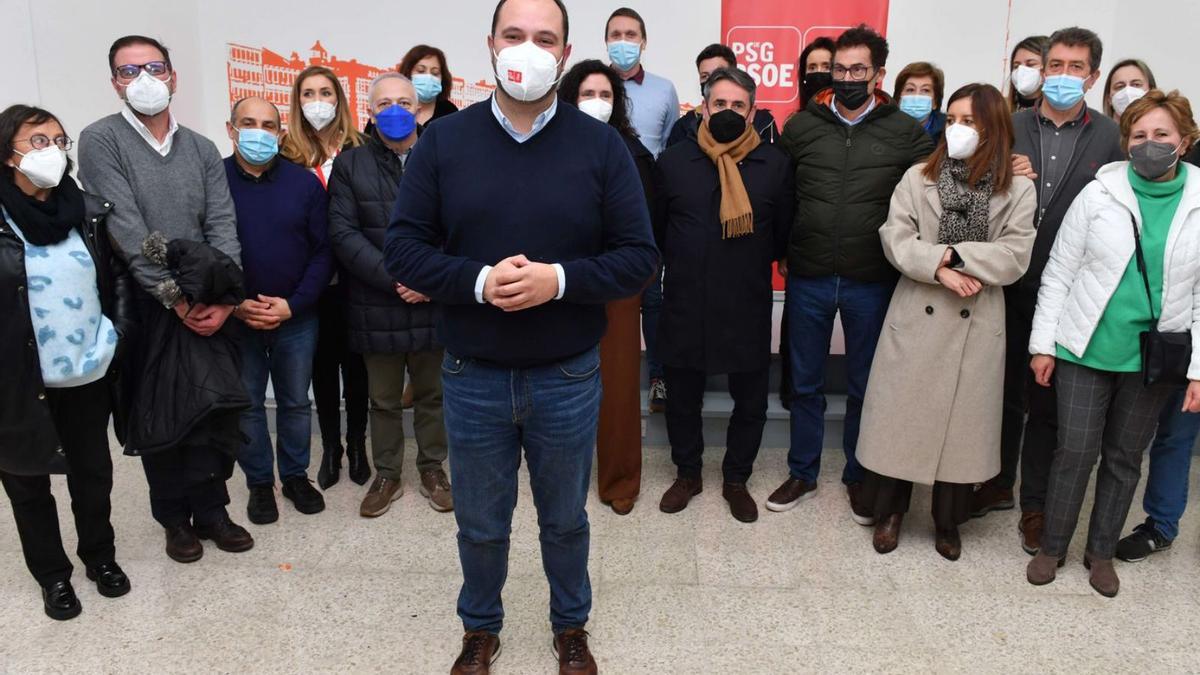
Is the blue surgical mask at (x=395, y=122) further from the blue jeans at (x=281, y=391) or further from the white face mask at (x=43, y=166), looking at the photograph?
the white face mask at (x=43, y=166)

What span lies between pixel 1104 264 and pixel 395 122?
96.3 inches

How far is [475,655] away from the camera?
2.25m

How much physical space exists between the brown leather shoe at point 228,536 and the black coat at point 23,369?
2.25ft

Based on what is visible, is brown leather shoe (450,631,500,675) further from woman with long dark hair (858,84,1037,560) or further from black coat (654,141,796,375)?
woman with long dark hair (858,84,1037,560)

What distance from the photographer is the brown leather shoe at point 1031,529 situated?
9.87ft

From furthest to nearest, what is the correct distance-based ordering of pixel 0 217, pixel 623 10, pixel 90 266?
pixel 623 10 < pixel 90 266 < pixel 0 217

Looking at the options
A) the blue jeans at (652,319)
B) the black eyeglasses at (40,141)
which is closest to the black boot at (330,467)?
the blue jeans at (652,319)

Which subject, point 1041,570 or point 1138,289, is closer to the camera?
point 1138,289

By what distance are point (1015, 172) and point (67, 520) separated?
3736 millimetres

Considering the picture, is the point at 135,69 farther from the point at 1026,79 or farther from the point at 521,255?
the point at 1026,79

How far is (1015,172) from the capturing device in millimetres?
2799

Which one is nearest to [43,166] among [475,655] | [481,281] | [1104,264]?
[481,281]

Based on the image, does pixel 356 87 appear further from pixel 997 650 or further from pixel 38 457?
pixel 997 650

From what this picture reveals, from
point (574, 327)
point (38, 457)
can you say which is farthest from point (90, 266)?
point (574, 327)
